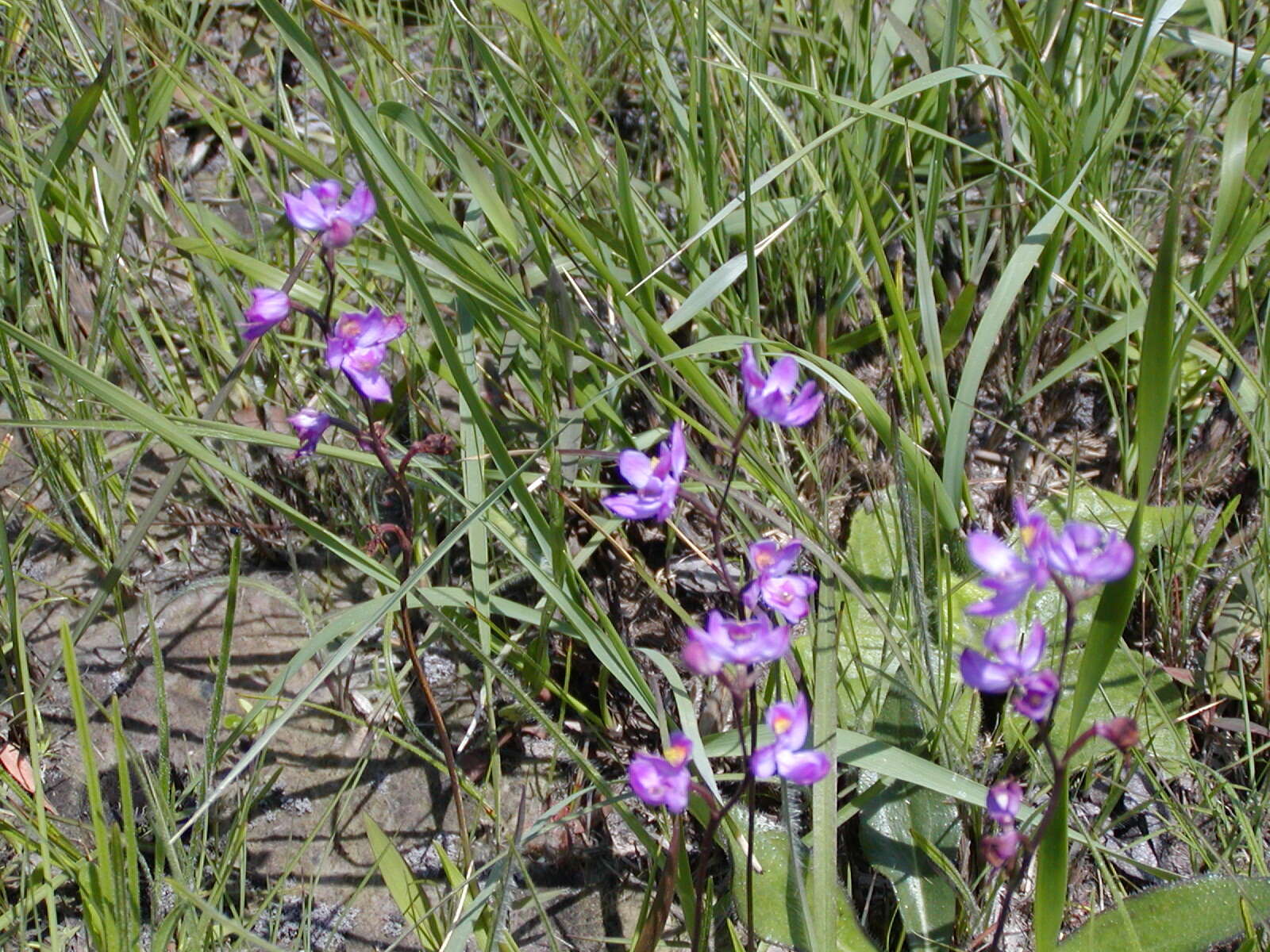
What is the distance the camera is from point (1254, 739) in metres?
1.95

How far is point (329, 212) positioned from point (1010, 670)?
1.08 metres

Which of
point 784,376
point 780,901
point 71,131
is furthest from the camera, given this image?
point 71,131

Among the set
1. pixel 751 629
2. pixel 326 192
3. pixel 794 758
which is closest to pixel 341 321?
pixel 326 192

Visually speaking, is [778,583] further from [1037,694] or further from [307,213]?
[307,213]

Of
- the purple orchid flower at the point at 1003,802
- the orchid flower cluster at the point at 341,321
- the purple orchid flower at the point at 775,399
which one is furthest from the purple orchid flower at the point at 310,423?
the purple orchid flower at the point at 1003,802

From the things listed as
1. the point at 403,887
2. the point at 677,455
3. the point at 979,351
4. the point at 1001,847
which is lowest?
the point at 403,887

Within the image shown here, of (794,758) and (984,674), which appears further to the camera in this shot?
(794,758)

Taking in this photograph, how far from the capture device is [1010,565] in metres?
1.07

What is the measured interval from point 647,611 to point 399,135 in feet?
3.96

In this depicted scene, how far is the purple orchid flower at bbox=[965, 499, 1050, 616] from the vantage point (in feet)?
3.39

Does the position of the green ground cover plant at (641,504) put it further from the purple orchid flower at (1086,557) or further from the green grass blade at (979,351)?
the purple orchid flower at (1086,557)

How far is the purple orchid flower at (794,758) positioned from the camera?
1.17 meters

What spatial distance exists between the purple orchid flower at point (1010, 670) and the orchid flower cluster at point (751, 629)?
0.19 meters

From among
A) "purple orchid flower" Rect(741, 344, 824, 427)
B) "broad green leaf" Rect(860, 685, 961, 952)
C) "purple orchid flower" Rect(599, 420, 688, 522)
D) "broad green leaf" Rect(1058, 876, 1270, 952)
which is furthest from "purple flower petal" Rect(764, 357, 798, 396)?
"broad green leaf" Rect(1058, 876, 1270, 952)
